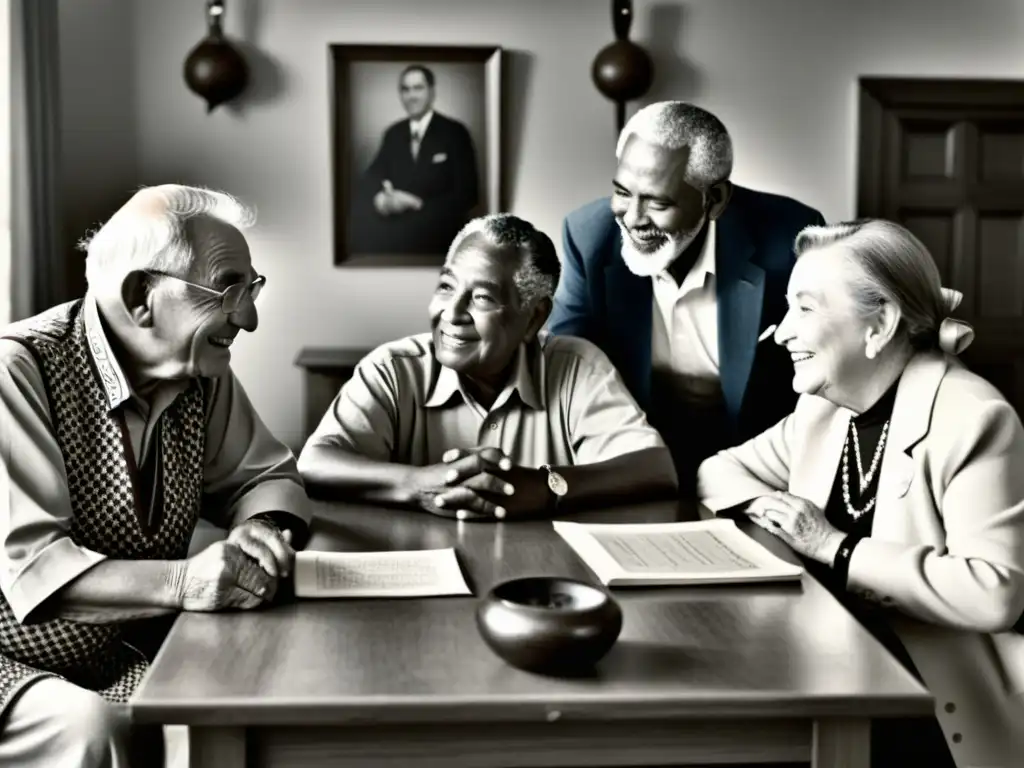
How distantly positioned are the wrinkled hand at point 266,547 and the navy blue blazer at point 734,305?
1379mm

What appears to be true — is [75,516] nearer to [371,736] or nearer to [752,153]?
[371,736]

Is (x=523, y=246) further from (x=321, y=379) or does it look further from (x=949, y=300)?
(x=321, y=379)

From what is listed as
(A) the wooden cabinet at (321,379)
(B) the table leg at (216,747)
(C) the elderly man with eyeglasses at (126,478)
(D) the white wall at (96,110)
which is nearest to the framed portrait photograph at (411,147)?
(A) the wooden cabinet at (321,379)

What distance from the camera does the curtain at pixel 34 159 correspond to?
11.9ft

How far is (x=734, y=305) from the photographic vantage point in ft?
9.66


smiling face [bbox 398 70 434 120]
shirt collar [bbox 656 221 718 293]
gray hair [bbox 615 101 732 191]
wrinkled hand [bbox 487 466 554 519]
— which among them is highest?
smiling face [bbox 398 70 434 120]

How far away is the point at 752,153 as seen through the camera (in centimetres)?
479

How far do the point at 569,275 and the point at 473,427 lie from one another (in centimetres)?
75

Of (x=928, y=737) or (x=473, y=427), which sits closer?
(x=928, y=737)

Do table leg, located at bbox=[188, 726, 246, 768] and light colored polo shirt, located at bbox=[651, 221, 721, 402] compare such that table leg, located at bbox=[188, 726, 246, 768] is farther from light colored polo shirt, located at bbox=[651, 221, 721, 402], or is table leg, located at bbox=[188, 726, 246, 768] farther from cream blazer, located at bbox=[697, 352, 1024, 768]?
light colored polo shirt, located at bbox=[651, 221, 721, 402]

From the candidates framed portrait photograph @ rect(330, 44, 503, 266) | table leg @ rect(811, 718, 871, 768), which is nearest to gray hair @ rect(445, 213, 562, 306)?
table leg @ rect(811, 718, 871, 768)

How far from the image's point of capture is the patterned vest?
5.91ft

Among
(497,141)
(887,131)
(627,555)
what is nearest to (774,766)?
(627,555)

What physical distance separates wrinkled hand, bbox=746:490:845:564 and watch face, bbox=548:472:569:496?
0.37 m
